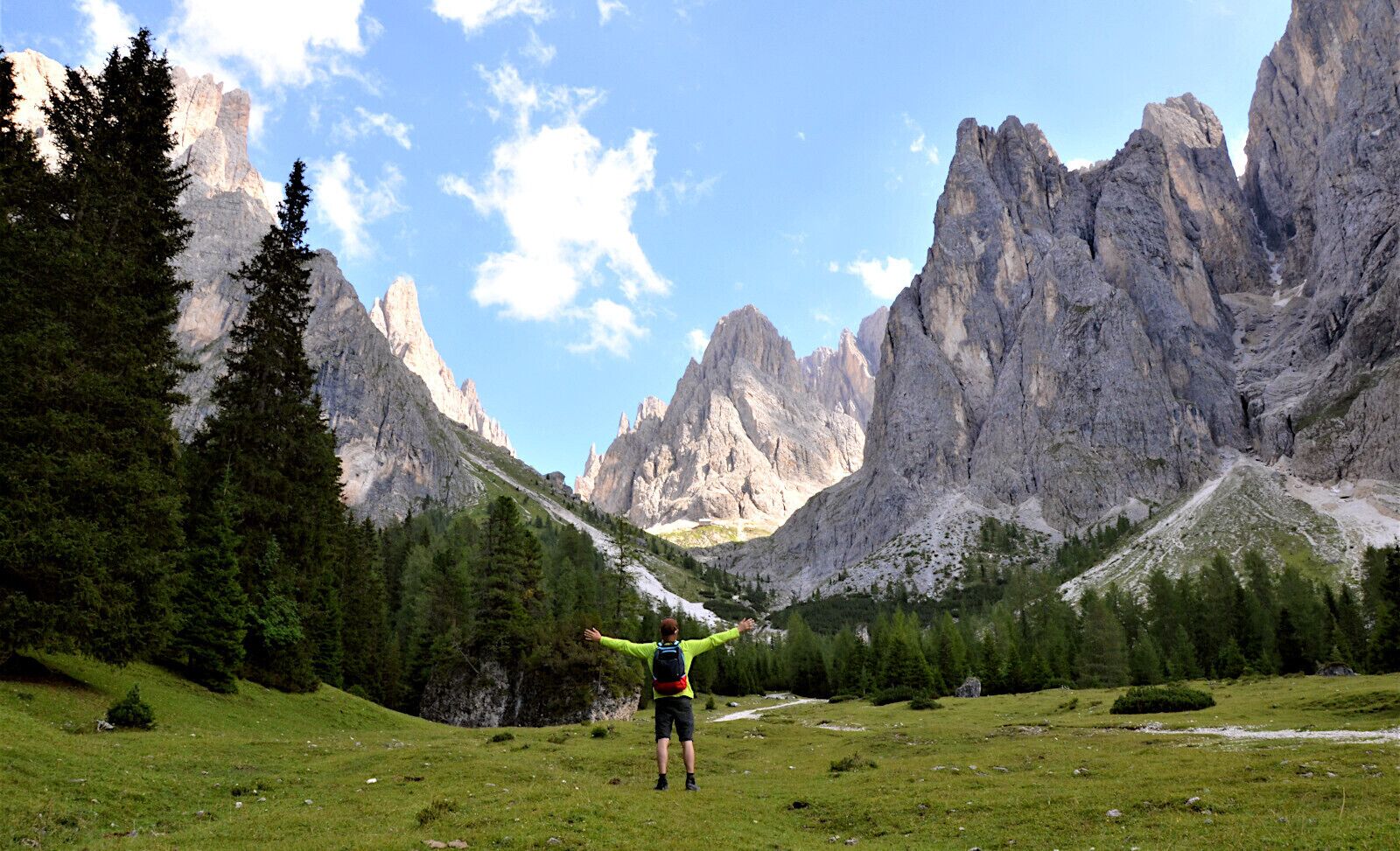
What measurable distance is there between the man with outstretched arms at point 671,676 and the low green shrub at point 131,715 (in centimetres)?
1784

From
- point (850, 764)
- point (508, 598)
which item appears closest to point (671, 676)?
point (850, 764)

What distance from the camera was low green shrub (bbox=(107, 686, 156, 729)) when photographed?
2303cm

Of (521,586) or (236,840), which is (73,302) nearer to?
(236,840)

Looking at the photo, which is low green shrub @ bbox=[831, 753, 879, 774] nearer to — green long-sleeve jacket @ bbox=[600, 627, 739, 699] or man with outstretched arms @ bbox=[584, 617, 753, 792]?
man with outstretched arms @ bbox=[584, 617, 753, 792]

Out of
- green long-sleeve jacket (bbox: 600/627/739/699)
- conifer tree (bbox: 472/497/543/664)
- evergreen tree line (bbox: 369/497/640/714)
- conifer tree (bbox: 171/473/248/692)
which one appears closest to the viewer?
green long-sleeve jacket (bbox: 600/627/739/699)

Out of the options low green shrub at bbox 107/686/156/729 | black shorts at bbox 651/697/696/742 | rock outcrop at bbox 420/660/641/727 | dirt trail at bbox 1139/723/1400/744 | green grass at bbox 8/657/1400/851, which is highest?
black shorts at bbox 651/697/696/742

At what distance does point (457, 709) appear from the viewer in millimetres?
61219

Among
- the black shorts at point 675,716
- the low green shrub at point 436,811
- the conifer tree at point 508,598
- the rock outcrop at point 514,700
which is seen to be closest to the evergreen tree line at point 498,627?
the conifer tree at point 508,598

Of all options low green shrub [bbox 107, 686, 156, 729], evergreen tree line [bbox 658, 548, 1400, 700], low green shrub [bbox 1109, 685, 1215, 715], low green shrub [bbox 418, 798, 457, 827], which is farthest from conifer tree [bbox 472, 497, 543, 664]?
low green shrub [bbox 418, 798, 457, 827]

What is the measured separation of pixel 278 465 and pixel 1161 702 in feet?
174

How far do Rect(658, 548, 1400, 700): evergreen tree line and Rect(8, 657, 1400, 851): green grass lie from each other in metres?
53.5

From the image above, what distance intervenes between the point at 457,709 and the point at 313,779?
4623 centimetres

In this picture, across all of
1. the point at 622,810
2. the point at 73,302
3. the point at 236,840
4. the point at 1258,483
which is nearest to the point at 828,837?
the point at 622,810

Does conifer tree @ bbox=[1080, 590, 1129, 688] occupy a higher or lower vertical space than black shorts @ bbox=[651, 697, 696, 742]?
lower
